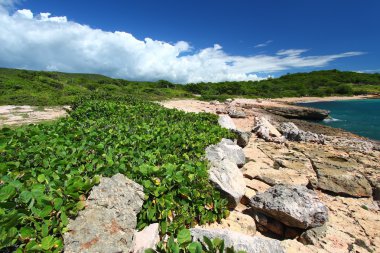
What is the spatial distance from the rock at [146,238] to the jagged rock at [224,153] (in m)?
3.13

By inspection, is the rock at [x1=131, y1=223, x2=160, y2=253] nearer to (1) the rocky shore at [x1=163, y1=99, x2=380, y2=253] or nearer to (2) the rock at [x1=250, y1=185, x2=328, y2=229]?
(1) the rocky shore at [x1=163, y1=99, x2=380, y2=253]

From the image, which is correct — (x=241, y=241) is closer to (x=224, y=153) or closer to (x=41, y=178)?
(x=41, y=178)

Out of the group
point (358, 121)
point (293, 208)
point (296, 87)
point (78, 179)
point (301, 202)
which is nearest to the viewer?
point (78, 179)

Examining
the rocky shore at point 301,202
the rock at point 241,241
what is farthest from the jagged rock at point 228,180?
the rock at point 241,241

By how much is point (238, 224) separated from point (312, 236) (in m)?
1.52

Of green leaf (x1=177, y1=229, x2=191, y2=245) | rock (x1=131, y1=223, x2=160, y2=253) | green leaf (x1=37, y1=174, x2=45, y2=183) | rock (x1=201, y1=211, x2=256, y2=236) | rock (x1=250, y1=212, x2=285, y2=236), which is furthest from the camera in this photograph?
rock (x1=250, y1=212, x2=285, y2=236)

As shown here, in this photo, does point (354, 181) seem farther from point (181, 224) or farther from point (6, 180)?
point (6, 180)

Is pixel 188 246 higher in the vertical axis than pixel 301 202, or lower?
higher

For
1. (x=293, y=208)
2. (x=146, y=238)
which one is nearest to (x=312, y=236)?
(x=293, y=208)

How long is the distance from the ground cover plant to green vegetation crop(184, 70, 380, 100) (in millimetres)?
39638

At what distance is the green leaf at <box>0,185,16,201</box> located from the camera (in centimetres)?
288

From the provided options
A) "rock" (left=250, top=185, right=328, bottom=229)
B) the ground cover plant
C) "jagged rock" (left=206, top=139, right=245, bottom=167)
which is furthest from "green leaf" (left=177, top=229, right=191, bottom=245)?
"jagged rock" (left=206, top=139, right=245, bottom=167)

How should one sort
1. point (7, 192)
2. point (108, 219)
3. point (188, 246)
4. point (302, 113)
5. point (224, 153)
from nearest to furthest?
1. point (7, 192)
2. point (188, 246)
3. point (108, 219)
4. point (224, 153)
5. point (302, 113)

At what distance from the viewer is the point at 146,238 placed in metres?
3.64
